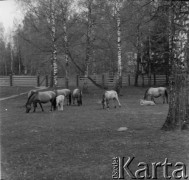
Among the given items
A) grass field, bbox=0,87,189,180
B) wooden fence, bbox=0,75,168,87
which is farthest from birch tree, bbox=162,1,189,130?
wooden fence, bbox=0,75,168,87

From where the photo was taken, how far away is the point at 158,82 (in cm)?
4216

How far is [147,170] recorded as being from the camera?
697 cm

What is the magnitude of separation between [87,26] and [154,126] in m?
19.2

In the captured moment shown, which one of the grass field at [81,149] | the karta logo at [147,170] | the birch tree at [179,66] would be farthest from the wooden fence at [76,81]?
the karta logo at [147,170]

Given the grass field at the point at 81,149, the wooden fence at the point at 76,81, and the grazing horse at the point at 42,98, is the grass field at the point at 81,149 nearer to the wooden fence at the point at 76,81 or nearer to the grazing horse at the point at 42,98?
the grazing horse at the point at 42,98

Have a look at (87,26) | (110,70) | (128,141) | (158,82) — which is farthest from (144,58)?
(128,141)

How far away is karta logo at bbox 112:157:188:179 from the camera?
6625mm

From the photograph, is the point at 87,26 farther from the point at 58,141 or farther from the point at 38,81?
the point at 58,141

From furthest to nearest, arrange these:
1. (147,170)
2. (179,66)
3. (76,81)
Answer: (76,81), (179,66), (147,170)

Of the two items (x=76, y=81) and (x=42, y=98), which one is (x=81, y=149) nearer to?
(x=42, y=98)

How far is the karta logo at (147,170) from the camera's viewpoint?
6.62 metres

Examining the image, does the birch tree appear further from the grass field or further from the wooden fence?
the wooden fence

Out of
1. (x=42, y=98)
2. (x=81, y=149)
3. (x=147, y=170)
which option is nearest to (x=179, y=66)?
(x=81, y=149)

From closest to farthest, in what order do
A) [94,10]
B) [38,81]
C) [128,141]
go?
[128,141] → [94,10] → [38,81]
